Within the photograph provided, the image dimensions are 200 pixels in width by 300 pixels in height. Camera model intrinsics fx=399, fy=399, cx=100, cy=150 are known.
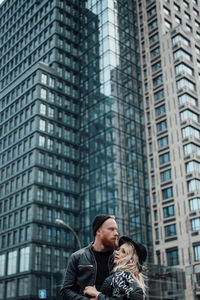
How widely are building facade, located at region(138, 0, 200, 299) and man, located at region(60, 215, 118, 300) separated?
49.5 metres

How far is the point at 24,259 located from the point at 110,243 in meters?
55.0

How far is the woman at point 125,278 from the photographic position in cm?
425

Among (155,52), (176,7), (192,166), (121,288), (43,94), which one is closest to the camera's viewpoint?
(121,288)

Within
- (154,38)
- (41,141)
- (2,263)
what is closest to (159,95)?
(154,38)

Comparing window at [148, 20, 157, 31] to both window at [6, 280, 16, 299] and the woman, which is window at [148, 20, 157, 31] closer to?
window at [6, 280, 16, 299]

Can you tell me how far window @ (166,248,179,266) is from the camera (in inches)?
2210

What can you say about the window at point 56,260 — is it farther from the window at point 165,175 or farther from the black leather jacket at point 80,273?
the black leather jacket at point 80,273

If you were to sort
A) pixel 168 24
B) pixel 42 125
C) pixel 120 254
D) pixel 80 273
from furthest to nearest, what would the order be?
1. pixel 168 24
2. pixel 42 125
3. pixel 80 273
4. pixel 120 254

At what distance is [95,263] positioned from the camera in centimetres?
499

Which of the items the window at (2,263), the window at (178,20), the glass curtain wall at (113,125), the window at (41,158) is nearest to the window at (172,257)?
the glass curtain wall at (113,125)

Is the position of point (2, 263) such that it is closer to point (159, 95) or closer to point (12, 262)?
point (12, 262)

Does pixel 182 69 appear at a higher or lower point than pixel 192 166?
higher

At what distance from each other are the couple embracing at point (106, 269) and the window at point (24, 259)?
176 ft

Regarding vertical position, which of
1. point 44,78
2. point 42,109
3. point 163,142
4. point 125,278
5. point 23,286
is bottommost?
point 125,278
